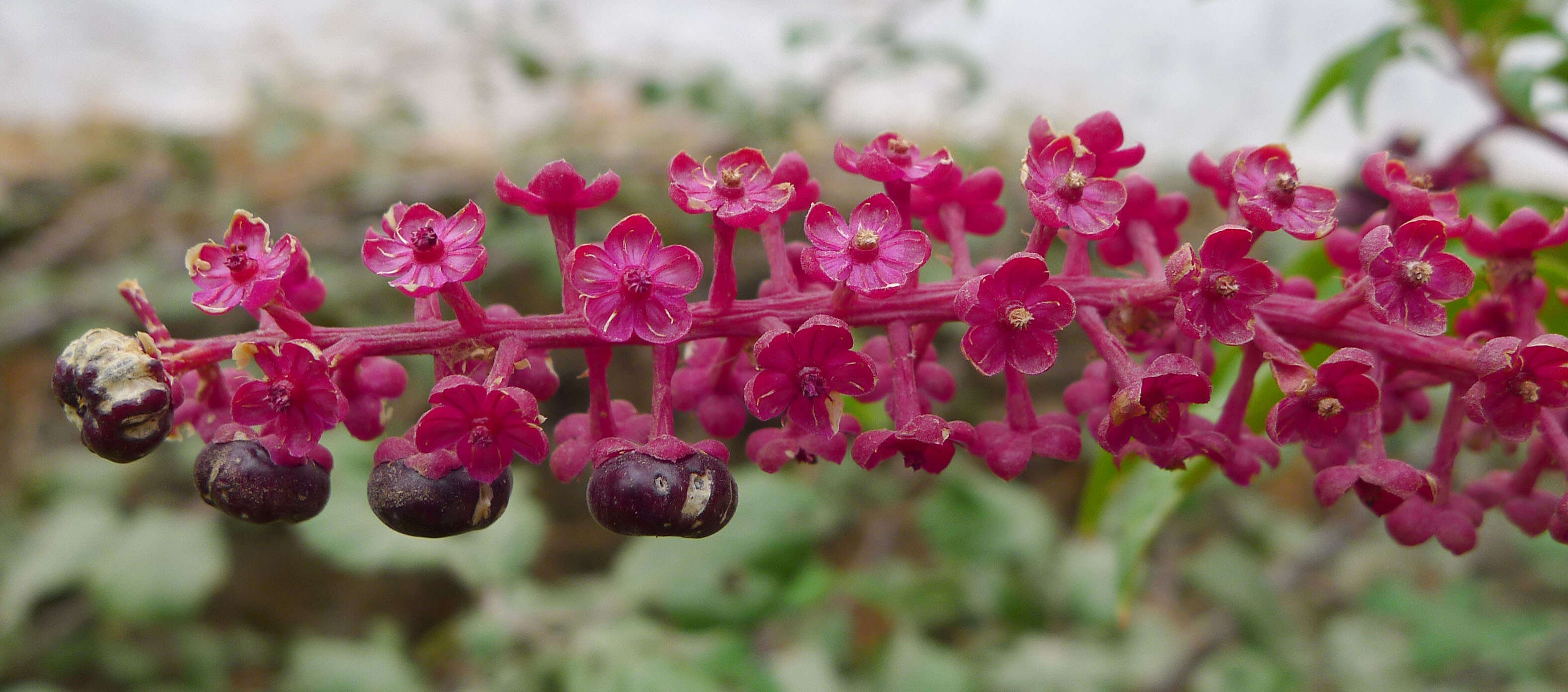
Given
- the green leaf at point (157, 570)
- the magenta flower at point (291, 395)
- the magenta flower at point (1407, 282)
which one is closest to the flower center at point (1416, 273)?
the magenta flower at point (1407, 282)

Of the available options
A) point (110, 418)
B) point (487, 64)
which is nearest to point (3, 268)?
point (487, 64)

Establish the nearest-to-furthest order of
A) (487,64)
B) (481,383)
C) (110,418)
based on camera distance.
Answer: (110,418) < (481,383) < (487,64)

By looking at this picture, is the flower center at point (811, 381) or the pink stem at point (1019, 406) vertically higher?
the flower center at point (811, 381)

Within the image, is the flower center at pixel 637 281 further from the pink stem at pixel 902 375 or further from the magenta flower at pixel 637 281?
the pink stem at pixel 902 375

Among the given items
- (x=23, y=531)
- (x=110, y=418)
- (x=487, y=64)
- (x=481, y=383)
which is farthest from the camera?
(x=487, y=64)

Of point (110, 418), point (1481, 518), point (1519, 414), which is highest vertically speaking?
point (110, 418)

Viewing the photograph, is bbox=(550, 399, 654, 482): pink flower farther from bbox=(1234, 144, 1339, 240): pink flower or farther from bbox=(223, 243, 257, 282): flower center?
bbox=(1234, 144, 1339, 240): pink flower

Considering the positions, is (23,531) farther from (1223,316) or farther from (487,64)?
(1223,316)
